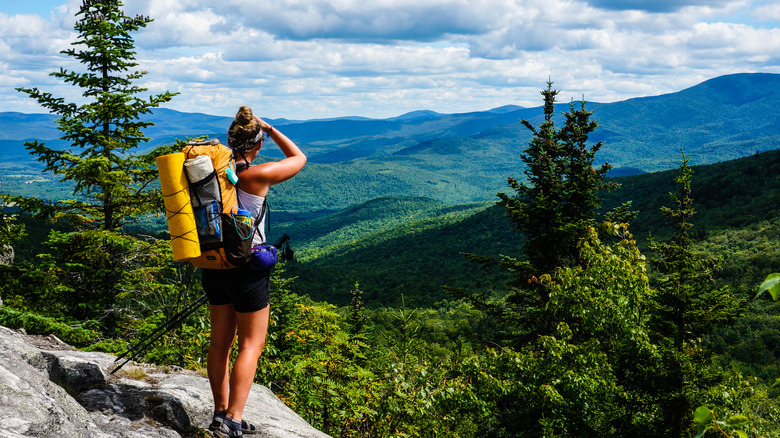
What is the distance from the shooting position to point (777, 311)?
38.9m

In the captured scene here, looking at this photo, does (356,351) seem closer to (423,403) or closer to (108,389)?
(423,403)

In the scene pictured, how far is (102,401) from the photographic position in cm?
382

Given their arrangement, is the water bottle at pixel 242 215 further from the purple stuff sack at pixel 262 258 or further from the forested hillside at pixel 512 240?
the forested hillside at pixel 512 240

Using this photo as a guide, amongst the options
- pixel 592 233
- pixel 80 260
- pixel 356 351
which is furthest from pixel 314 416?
pixel 80 260

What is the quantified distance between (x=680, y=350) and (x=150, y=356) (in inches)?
300

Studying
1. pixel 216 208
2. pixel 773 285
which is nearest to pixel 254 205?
pixel 216 208

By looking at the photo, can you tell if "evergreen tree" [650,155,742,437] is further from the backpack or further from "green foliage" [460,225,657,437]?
the backpack

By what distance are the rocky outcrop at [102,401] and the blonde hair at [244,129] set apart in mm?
1982

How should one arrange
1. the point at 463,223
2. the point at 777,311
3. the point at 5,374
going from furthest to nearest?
the point at 463,223 → the point at 777,311 → the point at 5,374

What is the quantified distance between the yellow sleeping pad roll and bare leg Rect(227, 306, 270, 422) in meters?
0.69

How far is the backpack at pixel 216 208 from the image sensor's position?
3256 millimetres

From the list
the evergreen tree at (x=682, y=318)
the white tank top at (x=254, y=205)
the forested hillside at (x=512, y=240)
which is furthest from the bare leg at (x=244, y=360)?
the forested hillside at (x=512, y=240)

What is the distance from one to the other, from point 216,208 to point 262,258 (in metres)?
0.48

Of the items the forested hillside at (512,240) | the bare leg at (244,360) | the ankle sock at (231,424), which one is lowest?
the forested hillside at (512,240)
